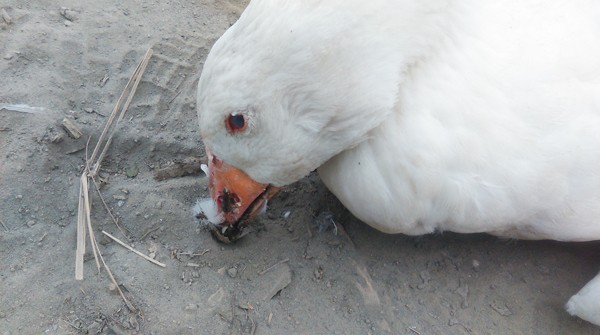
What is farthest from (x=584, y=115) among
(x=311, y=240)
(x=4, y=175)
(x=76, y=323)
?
(x=4, y=175)

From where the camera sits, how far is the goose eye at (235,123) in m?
→ 1.86

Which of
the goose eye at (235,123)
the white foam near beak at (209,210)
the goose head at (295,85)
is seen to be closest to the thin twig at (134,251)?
the white foam near beak at (209,210)

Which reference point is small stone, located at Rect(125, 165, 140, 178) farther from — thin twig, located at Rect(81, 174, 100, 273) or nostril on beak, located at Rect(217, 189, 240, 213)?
nostril on beak, located at Rect(217, 189, 240, 213)

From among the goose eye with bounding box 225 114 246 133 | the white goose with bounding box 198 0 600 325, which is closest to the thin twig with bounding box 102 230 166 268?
the white goose with bounding box 198 0 600 325

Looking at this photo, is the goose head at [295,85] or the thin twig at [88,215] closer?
the goose head at [295,85]

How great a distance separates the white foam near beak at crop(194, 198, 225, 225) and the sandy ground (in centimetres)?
7

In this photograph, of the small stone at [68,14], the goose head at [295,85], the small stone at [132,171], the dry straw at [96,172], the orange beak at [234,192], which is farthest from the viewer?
the small stone at [68,14]

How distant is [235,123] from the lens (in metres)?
1.89

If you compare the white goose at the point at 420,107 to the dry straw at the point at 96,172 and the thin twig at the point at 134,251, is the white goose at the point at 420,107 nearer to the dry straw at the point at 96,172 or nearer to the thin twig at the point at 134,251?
the thin twig at the point at 134,251

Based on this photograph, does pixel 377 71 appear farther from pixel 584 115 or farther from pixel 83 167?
pixel 83 167

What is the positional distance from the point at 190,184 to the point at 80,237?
52 centimetres

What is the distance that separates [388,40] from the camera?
1.81 m

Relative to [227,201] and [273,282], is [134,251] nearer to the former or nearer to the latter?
[227,201]

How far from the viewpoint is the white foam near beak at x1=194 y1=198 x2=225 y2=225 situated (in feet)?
7.68
